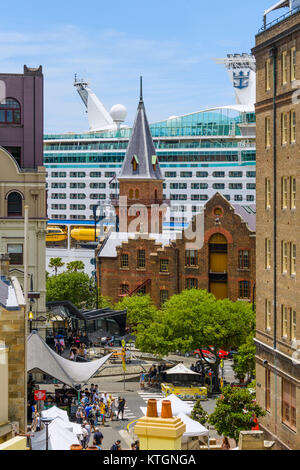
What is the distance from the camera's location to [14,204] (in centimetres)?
5200

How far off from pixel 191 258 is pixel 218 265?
88.2 inches

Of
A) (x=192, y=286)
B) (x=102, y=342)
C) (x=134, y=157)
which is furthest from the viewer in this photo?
(x=134, y=157)

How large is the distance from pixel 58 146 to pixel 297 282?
116991mm

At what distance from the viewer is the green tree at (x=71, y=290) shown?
72.2 meters

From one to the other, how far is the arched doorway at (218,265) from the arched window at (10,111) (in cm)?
1934

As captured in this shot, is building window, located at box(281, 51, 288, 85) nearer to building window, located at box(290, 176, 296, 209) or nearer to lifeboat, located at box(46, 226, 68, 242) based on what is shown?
building window, located at box(290, 176, 296, 209)

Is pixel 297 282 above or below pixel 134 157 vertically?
below

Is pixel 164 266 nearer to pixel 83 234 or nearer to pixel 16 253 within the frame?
pixel 16 253

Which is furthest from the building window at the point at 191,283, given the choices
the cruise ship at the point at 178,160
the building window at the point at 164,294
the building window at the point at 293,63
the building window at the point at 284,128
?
the cruise ship at the point at 178,160

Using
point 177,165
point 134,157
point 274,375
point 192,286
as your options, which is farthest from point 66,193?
point 274,375

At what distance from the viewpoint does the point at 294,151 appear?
3266 centimetres

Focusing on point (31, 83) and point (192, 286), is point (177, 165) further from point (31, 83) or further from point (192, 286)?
point (31, 83)

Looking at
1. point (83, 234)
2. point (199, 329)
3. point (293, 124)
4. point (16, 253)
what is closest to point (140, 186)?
point (16, 253)

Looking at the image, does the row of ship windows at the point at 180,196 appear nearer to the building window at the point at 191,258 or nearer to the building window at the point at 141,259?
the building window at the point at 141,259
